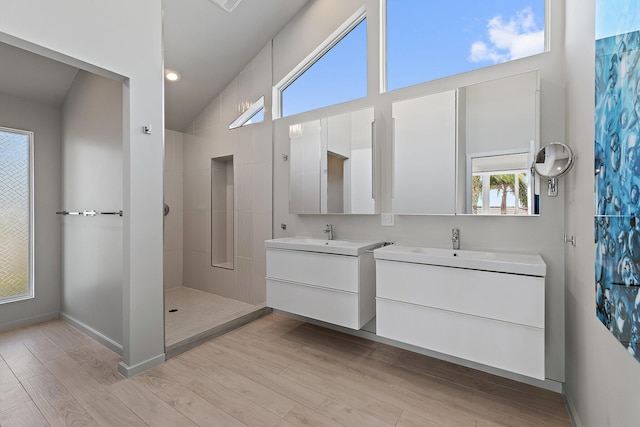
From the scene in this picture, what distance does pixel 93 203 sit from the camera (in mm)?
2520

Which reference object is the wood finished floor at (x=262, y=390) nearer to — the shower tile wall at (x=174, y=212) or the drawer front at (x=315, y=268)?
the drawer front at (x=315, y=268)

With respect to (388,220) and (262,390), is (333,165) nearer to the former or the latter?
(388,220)

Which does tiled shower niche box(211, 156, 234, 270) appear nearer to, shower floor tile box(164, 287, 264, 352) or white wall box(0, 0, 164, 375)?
shower floor tile box(164, 287, 264, 352)

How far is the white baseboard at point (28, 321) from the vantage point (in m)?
2.67

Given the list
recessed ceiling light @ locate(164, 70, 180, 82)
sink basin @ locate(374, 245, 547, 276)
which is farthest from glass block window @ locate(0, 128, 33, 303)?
sink basin @ locate(374, 245, 547, 276)

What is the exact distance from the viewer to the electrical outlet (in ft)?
7.83

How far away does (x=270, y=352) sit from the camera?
7.57 feet

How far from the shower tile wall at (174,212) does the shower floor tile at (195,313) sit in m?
0.25

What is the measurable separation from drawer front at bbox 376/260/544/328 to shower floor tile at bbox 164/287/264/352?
1.59 metres

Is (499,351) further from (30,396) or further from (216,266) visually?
(216,266)

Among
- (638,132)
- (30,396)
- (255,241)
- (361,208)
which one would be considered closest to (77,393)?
(30,396)

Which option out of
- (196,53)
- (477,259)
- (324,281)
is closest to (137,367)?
(324,281)

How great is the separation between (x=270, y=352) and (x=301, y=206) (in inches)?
52.5

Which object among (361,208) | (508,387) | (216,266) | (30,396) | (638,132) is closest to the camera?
(638,132)
